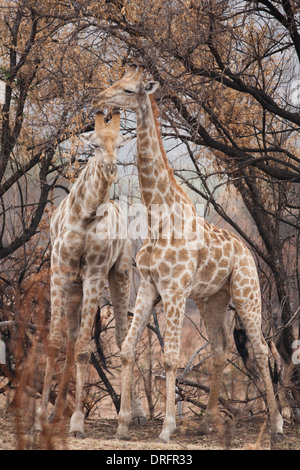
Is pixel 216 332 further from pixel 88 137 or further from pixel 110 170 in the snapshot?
pixel 88 137

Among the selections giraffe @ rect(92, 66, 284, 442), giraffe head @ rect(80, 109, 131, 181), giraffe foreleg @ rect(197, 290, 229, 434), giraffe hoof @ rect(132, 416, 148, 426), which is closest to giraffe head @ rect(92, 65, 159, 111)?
giraffe @ rect(92, 66, 284, 442)

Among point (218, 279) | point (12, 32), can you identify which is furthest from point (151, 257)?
point (12, 32)

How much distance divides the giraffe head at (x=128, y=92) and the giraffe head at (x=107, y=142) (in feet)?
0.80

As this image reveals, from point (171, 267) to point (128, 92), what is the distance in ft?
5.12

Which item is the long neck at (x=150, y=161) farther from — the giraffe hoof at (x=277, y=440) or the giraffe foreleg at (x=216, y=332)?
the giraffe hoof at (x=277, y=440)

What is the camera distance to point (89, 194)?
19.4 feet

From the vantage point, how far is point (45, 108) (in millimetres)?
9602

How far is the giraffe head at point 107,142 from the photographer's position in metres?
5.44

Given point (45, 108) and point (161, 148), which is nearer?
point (161, 148)

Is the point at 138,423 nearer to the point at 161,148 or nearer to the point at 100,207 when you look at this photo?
the point at 100,207

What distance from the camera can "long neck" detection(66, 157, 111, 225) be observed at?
578cm
